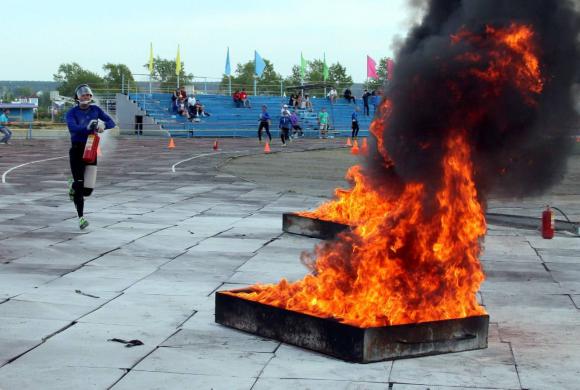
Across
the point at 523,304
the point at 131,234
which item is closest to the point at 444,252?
the point at 523,304

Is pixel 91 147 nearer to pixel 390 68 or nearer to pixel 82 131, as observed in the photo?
pixel 82 131

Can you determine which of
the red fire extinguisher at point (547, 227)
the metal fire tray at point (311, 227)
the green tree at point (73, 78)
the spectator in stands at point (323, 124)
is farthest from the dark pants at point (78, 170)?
the green tree at point (73, 78)

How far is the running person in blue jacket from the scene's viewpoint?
13297mm

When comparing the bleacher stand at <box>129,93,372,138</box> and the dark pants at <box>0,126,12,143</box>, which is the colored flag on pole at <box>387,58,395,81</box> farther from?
the bleacher stand at <box>129,93,372,138</box>

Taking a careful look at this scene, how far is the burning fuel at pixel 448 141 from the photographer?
673 centimetres

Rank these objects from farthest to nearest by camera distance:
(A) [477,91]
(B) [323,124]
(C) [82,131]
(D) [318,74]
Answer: (D) [318,74]
(B) [323,124]
(C) [82,131]
(A) [477,91]

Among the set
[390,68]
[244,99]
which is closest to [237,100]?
[244,99]

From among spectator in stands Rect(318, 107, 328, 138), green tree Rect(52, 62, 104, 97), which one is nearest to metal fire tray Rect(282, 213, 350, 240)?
spectator in stands Rect(318, 107, 328, 138)

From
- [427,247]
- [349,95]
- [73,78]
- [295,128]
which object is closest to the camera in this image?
[427,247]

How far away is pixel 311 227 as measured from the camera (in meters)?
13.0

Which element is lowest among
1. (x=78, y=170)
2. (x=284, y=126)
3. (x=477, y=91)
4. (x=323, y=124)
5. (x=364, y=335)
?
(x=323, y=124)

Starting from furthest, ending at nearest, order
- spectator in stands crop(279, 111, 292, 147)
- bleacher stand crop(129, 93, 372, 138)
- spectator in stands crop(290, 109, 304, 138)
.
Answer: bleacher stand crop(129, 93, 372, 138) < spectator in stands crop(290, 109, 304, 138) < spectator in stands crop(279, 111, 292, 147)

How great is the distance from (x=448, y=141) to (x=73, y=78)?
16391cm

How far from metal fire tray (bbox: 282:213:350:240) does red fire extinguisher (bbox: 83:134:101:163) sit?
9.40ft
